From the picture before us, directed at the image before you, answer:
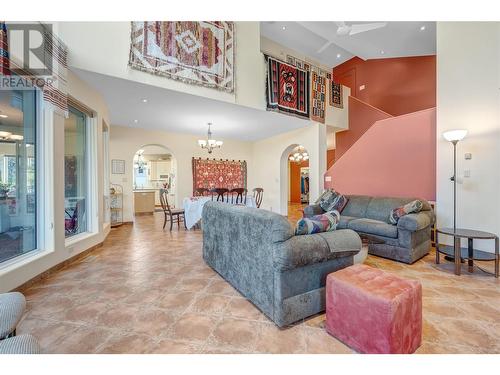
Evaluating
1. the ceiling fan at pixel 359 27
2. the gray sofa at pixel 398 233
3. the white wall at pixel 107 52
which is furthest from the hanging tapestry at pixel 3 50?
the ceiling fan at pixel 359 27

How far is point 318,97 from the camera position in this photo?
5.60 metres

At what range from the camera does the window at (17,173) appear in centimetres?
241

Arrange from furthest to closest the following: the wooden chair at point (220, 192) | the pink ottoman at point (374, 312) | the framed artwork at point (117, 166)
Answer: the framed artwork at point (117, 166) → the wooden chair at point (220, 192) → the pink ottoman at point (374, 312)

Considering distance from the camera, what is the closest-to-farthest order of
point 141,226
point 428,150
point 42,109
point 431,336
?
point 431,336 < point 42,109 < point 428,150 < point 141,226

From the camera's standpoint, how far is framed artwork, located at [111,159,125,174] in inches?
240

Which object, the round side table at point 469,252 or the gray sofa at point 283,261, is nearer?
the gray sofa at point 283,261

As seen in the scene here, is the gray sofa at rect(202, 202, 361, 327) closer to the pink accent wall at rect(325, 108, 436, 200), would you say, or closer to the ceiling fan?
the pink accent wall at rect(325, 108, 436, 200)

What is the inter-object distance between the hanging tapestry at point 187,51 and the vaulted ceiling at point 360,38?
2278 millimetres

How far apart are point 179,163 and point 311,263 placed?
6.06 metres

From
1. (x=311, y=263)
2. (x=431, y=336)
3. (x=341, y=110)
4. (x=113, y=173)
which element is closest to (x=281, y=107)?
(x=341, y=110)

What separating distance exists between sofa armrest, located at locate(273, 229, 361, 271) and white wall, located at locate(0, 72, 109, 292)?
264 centimetres

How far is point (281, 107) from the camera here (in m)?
4.88

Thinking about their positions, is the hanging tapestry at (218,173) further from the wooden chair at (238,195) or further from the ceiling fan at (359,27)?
the ceiling fan at (359,27)
